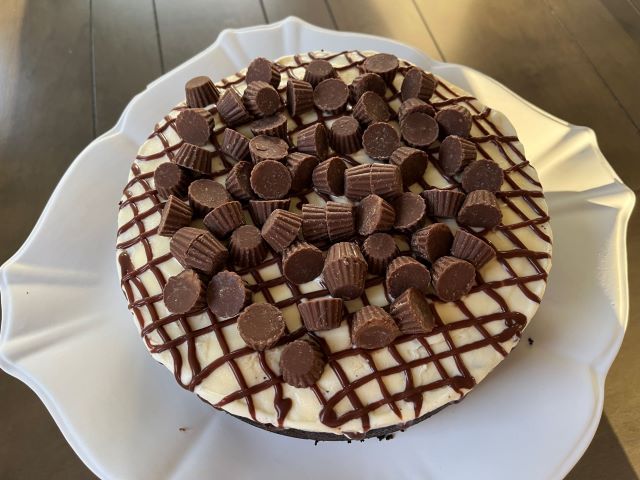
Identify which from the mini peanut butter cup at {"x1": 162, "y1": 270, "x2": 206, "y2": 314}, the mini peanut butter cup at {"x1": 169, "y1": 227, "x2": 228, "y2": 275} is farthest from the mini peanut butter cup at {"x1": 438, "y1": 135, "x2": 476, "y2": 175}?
the mini peanut butter cup at {"x1": 162, "y1": 270, "x2": 206, "y2": 314}

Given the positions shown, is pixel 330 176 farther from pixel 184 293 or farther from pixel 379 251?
pixel 184 293

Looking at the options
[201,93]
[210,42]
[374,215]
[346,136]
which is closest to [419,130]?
[346,136]

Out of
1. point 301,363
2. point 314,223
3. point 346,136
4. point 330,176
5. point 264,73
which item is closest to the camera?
point 301,363

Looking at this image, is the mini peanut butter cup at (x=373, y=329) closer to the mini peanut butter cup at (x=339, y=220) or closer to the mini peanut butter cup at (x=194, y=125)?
the mini peanut butter cup at (x=339, y=220)

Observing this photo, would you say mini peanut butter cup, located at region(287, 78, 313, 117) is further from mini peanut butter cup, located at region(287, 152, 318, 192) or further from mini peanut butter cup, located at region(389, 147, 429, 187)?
mini peanut butter cup, located at region(389, 147, 429, 187)

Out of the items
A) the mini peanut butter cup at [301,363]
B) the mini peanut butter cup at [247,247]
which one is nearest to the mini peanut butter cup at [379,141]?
the mini peanut butter cup at [247,247]

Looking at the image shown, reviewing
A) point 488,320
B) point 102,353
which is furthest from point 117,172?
point 488,320
